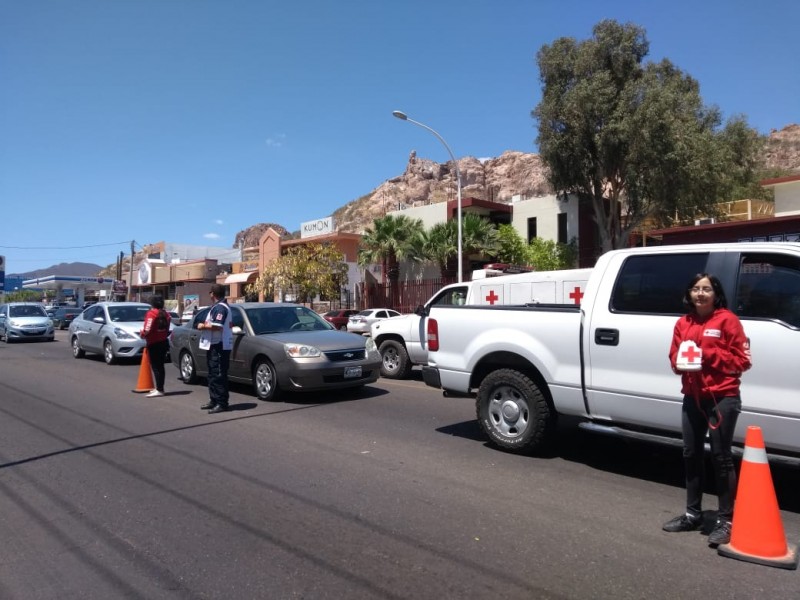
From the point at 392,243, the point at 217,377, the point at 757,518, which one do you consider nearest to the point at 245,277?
the point at 392,243

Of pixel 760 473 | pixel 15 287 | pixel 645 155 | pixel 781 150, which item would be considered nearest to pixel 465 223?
pixel 645 155

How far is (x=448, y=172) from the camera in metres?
124

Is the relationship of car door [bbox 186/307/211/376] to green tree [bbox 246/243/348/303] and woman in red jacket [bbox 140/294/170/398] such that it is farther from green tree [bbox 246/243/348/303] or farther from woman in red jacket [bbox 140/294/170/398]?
green tree [bbox 246/243/348/303]

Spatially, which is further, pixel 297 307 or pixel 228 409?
pixel 297 307

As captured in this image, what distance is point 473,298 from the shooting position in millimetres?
10930

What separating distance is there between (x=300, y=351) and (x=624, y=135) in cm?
2008

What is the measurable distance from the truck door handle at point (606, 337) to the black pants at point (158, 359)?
7560 mm

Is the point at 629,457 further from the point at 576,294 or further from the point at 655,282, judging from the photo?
the point at 576,294

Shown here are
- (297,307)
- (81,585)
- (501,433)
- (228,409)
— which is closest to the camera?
(81,585)

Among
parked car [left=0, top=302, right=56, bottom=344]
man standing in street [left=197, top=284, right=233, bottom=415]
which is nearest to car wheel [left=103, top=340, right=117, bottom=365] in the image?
man standing in street [left=197, top=284, right=233, bottom=415]

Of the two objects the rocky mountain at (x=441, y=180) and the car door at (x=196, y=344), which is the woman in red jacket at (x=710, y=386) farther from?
the rocky mountain at (x=441, y=180)

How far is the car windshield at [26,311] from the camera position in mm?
25188

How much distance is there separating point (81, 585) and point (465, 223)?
2556 cm

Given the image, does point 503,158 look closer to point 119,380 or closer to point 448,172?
point 448,172
